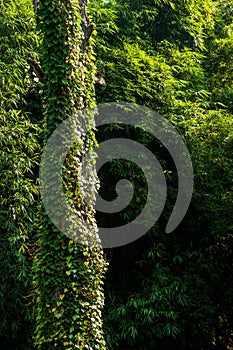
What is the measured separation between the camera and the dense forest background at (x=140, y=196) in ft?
17.6

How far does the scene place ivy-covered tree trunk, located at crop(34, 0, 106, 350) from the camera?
4.20 meters

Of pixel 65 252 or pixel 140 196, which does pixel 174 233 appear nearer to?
pixel 140 196

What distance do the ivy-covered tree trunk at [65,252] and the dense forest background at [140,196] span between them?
0.36 m

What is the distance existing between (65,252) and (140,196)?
6.87ft

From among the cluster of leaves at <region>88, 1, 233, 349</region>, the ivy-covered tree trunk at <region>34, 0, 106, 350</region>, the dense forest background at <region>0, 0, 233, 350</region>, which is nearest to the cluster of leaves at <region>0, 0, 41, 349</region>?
the dense forest background at <region>0, 0, 233, 350</region>

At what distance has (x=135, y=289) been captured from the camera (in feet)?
20.3

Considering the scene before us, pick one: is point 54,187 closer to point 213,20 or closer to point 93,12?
point 93,12

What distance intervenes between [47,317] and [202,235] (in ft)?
9.37

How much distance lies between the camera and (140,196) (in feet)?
20.4

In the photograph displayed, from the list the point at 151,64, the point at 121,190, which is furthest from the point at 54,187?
the point at 151,64

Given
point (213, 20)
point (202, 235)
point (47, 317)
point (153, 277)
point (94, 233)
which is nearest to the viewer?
point (47, 317)

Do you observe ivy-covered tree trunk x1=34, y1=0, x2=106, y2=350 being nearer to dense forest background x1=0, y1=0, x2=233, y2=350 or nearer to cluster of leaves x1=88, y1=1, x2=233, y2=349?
dense forest background x1=0, y1=0, x2=233, y2=350

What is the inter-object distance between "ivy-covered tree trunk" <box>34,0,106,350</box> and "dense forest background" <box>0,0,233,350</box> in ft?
1.19

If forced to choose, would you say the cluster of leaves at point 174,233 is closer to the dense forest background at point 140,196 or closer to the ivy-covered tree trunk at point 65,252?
the dense forest background at point 140,196
